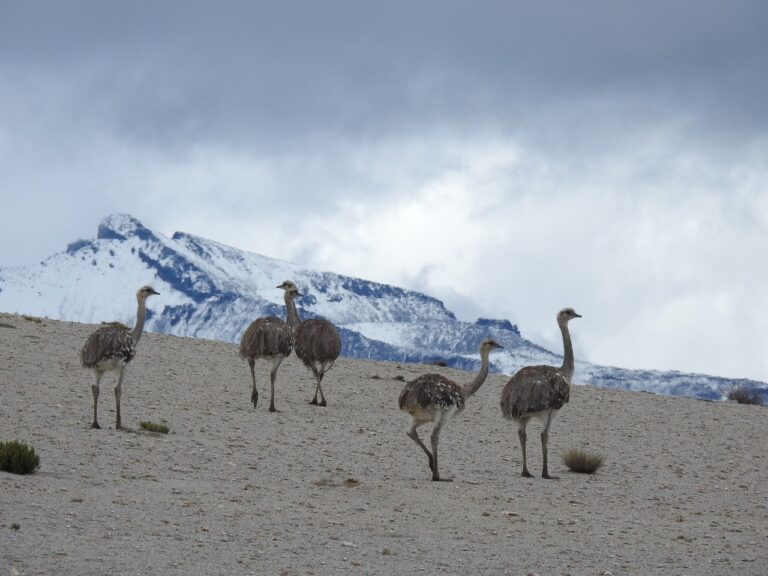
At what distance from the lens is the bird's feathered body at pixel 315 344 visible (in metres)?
26.1

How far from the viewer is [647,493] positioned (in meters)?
19.0

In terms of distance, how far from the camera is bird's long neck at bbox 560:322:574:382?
798 inches

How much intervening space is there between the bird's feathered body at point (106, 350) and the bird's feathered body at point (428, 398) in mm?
4686

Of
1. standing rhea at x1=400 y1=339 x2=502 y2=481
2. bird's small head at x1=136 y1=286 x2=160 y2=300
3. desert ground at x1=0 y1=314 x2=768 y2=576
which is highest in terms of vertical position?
bird's small head at x1=136 y1=286 x2=160 y2=300

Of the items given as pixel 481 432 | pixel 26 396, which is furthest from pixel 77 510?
pixel 481 432

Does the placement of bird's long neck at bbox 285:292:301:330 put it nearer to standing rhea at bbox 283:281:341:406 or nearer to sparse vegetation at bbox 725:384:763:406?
standing rhea at bbox 283:281:341:406

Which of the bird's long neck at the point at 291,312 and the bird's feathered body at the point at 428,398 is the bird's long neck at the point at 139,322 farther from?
the bird's long neck at the point at 291,312

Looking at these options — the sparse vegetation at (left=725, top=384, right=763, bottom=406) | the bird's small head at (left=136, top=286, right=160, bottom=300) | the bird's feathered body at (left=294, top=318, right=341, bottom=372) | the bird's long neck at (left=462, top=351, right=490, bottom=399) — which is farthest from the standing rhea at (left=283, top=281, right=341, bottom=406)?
the sparse vegetation at (left=725, top=384, right=763, bottom=406)

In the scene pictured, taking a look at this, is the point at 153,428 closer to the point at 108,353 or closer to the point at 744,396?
the point at 108,353

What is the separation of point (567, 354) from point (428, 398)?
377cm

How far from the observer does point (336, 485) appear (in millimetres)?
17203

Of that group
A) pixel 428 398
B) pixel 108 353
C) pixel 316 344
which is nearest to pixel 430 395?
pixel 428 398

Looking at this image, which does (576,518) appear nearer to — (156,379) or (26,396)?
(26,396)

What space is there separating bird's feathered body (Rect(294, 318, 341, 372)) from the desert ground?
959 millimetres
